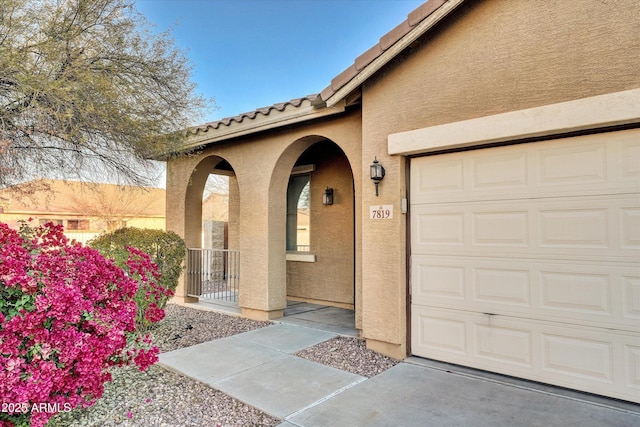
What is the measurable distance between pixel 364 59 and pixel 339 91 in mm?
616

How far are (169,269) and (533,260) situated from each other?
6300 millimetres

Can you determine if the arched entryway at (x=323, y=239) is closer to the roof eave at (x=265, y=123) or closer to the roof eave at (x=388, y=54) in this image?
the roof eave at (x=265, y=123)

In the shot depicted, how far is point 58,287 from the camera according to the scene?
3.29 meters

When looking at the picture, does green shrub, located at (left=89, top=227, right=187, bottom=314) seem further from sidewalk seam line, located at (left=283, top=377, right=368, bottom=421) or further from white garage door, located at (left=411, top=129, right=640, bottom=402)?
white garage door, located at (left=411, top=129, right=640, bottom=402)

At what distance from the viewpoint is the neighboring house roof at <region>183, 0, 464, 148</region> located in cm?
502

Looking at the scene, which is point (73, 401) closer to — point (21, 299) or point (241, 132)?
point (21, 299)

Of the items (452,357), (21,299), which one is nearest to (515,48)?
(452,357)

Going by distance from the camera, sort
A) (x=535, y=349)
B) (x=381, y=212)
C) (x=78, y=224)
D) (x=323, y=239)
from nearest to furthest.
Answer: (x=535, y=349)
(x=381, y=212)
(x=323, y=239)
(x=78, y=224)

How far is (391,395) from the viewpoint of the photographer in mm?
4367

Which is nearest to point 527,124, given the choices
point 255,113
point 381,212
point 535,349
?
point 381,212

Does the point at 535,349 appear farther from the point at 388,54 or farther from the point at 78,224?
the point at 78,224

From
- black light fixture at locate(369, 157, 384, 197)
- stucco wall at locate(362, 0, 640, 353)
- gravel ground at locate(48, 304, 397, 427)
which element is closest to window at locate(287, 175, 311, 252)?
gravel ground at locate(48, 304, 397, 427)

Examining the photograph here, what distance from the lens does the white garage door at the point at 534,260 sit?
4.13 meters

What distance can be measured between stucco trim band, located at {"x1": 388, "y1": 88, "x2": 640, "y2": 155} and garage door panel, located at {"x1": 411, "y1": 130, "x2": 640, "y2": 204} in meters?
0.20
